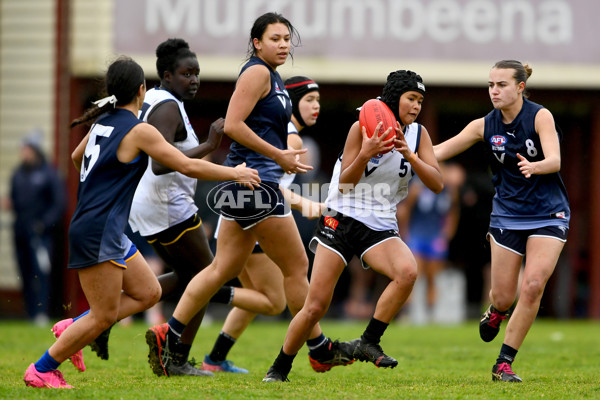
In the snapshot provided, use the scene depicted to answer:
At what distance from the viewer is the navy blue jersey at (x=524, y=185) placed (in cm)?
666

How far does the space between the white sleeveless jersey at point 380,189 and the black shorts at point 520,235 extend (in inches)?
32.5

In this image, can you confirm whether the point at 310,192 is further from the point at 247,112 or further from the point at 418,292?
the point at 247,112

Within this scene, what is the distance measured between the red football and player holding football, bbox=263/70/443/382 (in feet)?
0.19

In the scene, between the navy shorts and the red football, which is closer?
the navy shorts

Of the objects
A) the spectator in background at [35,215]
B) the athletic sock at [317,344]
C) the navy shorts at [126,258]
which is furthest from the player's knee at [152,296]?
the spectator in background at [35,215]

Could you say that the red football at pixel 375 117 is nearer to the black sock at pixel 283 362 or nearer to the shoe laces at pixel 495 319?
the black sock at pixel 283 362

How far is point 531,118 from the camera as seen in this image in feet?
22.0

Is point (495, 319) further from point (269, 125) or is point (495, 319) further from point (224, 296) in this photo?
point (269, 125)

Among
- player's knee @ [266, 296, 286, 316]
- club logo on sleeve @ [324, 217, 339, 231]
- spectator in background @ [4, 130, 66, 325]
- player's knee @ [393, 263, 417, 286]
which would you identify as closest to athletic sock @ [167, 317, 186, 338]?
player's knee @ [266, 296, 286, 316]

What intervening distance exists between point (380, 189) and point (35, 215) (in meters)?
7.80

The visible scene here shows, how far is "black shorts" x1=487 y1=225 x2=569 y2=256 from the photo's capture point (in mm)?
6594

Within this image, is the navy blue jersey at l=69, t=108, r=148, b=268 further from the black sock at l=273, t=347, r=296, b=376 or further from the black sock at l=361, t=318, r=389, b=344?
the black sock at l=361, t=318, r=389, b=344

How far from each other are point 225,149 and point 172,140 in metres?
9.32

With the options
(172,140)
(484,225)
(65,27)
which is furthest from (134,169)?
(484,225)
